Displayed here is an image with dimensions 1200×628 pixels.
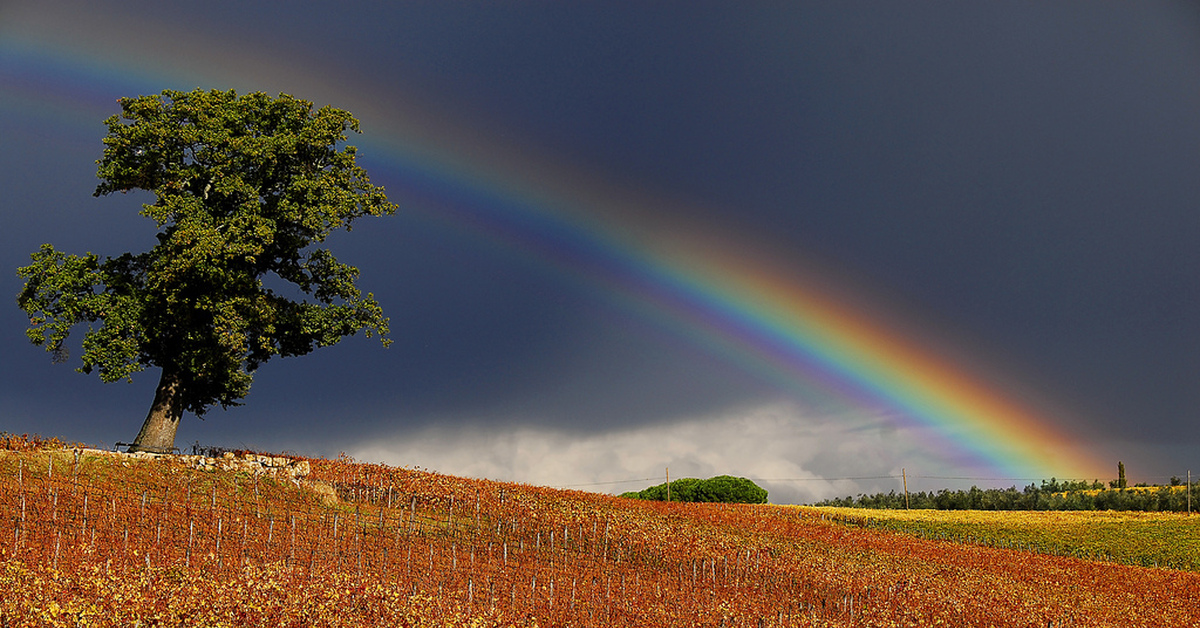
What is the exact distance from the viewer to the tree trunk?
103 ft

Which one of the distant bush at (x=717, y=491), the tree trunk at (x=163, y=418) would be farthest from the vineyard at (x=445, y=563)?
the distant bush at (x=717, y=491)

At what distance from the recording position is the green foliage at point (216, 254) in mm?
30250

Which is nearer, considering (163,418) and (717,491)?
(163,418)

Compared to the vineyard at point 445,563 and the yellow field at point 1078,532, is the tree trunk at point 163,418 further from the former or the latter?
the yellow field at point 1078,532

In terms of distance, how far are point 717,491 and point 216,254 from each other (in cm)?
5609

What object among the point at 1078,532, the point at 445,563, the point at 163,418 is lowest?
the point at 1078,532

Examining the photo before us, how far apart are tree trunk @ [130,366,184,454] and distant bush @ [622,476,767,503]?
48860mm

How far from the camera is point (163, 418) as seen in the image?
105ft

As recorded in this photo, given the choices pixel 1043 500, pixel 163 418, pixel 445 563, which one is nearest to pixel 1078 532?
pixel 1043 500

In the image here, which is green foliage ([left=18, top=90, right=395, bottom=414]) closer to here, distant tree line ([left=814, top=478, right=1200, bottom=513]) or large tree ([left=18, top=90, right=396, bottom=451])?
large tree ([left=18, top=90, right=396, bottom=451])

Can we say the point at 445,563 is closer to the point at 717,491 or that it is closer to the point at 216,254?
the point at 216,254

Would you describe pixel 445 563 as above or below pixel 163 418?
below

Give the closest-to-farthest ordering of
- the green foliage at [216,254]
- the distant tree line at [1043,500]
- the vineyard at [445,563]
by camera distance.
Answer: the vineyard at [445,563] < the green foliage at [216,254] < the distant tree line at [1043,500]

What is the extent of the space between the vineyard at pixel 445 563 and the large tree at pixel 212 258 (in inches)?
173
